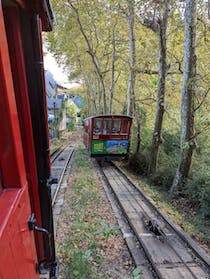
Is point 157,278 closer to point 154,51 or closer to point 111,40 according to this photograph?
point 154,51

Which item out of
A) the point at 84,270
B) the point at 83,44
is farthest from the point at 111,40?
the point at 84,270

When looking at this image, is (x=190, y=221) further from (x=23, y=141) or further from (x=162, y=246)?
(x=23, y=141)

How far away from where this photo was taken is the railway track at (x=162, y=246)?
3.33 metres

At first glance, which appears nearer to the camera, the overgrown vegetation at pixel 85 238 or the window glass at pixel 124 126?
the overgrown vegetation at pixel 85 238

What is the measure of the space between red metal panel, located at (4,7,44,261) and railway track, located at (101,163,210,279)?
8.09ft

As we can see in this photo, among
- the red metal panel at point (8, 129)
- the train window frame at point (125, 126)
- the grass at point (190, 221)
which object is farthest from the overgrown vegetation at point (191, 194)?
the red metal panel at point (8, 129)

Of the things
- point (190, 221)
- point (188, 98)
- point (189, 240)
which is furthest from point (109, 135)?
point (189, 240)

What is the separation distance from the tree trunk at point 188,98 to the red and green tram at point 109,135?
4.74m

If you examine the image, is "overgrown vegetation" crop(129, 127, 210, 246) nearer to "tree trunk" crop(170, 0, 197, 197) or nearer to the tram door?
"tree trunk" crop(170, 0, 197, 197)

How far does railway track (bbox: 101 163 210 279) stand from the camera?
333cm

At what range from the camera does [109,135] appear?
37.6ft

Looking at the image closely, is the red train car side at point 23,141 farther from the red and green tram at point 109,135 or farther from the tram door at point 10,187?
the red and green tram at point 109,135

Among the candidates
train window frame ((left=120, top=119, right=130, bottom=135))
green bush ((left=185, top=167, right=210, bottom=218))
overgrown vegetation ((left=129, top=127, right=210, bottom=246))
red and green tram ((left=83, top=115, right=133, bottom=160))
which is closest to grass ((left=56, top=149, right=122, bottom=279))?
overgrown vegetation ((left=129, top=127, right=210, bottom=246))

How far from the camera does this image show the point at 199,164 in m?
7.90
